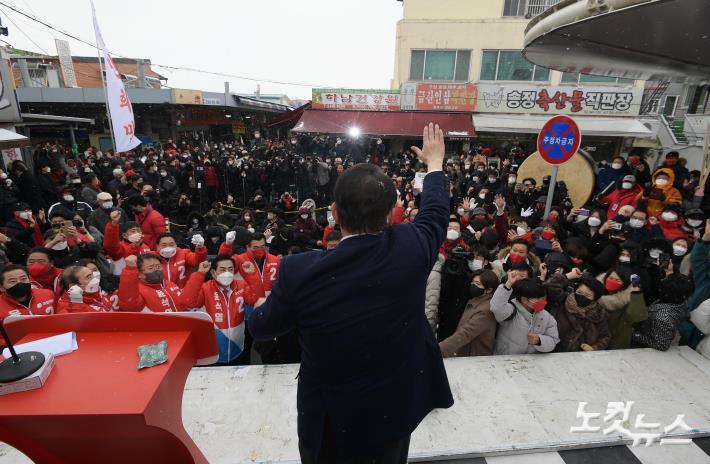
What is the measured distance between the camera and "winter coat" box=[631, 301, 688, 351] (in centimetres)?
298

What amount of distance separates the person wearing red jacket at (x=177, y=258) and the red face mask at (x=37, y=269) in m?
0.96

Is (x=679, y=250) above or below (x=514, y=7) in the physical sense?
below

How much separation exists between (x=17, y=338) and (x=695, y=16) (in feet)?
11.1

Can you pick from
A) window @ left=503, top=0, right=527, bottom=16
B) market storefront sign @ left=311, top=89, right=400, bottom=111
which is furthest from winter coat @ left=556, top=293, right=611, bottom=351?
window @ left=503, top=0, right=527, bottom=16

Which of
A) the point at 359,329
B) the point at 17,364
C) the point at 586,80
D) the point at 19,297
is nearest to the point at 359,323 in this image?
the point at 359,329

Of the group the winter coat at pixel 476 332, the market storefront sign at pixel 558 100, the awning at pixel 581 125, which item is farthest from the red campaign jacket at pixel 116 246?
the market storefront sign at pixel 558 100

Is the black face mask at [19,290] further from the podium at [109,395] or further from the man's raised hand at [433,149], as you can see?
the man's raised hand at [433,149]

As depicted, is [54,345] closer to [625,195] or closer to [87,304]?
[87,304]

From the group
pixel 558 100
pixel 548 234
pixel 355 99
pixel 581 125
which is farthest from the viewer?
pixel 355 99

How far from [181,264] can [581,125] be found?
13760 millimetres

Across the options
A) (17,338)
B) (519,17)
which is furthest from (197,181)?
(519,17)

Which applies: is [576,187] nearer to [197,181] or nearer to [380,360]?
[380,360]

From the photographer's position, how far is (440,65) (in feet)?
49.2

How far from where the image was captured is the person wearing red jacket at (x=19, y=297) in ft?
9.44
